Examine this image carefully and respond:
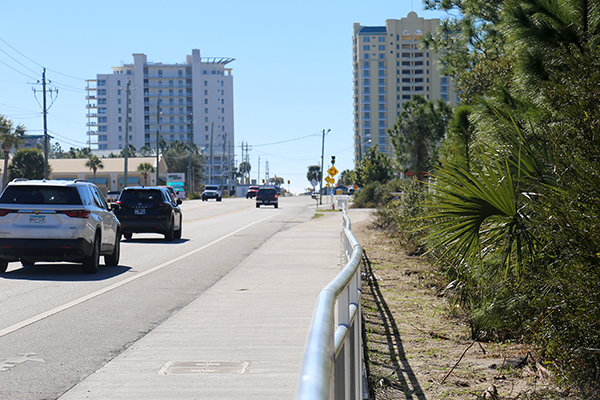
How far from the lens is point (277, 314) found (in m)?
9.41

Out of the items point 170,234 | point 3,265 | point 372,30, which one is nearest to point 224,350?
point 3,265

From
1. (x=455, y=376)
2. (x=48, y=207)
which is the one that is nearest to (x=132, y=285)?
(x=48, y=207)

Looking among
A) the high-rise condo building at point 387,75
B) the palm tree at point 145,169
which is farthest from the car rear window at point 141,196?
the high-rise condo building at point 387,75

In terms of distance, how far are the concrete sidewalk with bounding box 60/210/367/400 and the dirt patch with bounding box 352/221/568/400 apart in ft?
2.72

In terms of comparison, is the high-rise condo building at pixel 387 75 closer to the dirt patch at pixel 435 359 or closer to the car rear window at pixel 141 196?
the car rear window at pixel 141 196

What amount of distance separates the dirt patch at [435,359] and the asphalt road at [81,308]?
8.73 feet

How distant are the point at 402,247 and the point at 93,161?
295 ft

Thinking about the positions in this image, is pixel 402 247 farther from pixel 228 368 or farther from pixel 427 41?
pixel 228 368

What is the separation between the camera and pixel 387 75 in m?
183

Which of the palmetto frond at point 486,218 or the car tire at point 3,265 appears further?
the car tire at point 3,265

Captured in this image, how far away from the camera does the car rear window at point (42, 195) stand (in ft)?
44.1

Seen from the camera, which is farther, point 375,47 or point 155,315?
point 375,47

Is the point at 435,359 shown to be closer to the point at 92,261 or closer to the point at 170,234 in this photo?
the point at 92,261

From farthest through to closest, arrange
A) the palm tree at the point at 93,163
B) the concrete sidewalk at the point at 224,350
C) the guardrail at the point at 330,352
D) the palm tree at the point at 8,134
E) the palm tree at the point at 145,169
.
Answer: the palm tree at the point at 145,169 < the palm tree at the point at 93,163 < the palm tree at the point at 8,134 < the concrete sidewalk at the point at 224,350 < the guardrail at the point at 330,352
